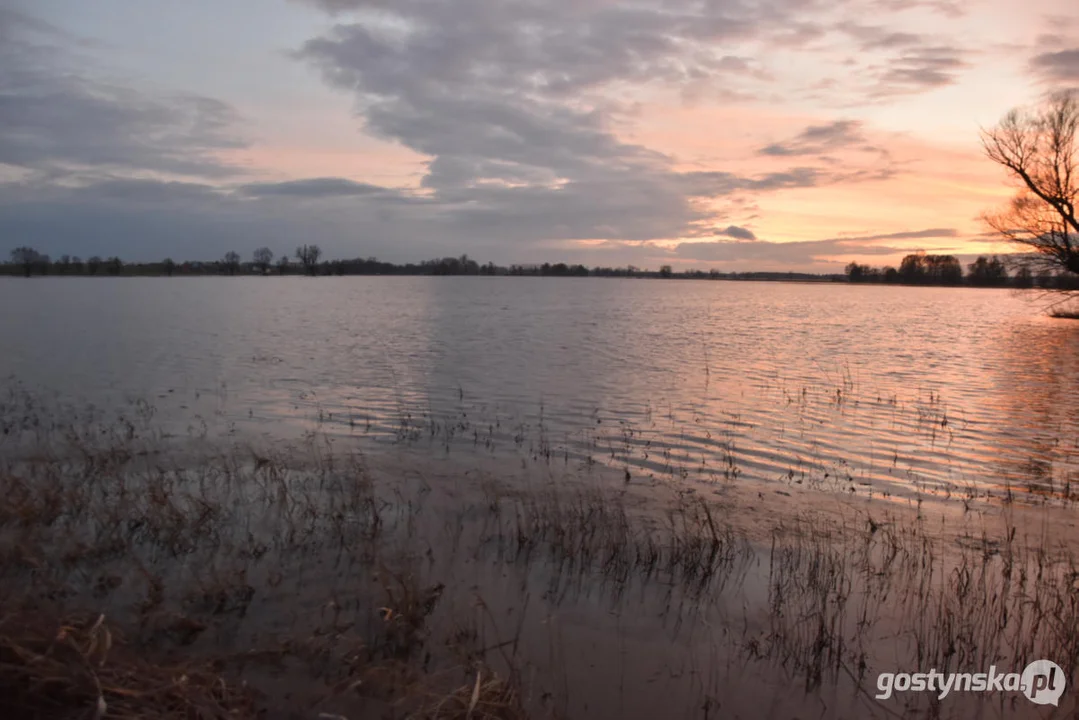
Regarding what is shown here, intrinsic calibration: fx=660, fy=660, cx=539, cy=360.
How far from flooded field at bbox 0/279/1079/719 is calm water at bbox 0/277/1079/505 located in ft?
0.51

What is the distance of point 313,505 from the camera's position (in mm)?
8852

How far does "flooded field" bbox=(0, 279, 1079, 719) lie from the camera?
5.15 metres

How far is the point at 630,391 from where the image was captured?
19.4m

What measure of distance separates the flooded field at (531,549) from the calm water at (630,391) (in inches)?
6.1

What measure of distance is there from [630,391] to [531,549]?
11893mm

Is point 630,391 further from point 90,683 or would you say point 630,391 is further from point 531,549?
point 90,683

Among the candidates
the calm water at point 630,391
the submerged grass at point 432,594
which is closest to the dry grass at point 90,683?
the submerged grass at point 432,594

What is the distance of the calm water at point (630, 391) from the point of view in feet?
41.8

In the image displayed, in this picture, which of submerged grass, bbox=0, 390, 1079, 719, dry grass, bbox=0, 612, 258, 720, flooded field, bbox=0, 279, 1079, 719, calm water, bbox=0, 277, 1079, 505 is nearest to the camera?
dry grass, bbox=0, 612, 258, 720

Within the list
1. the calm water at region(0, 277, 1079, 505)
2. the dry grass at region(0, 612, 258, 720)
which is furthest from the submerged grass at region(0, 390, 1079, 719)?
the calm water at region(0, 277, 1079, 505)

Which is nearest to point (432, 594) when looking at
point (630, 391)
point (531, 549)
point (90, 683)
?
point (531, 549)

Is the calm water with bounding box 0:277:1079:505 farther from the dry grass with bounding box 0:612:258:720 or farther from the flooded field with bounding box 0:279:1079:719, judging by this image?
the dry grass with bounding box 0:612:258:720

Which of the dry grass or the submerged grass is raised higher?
the dry grass

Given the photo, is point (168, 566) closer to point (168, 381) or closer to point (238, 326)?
point (168, 381)
